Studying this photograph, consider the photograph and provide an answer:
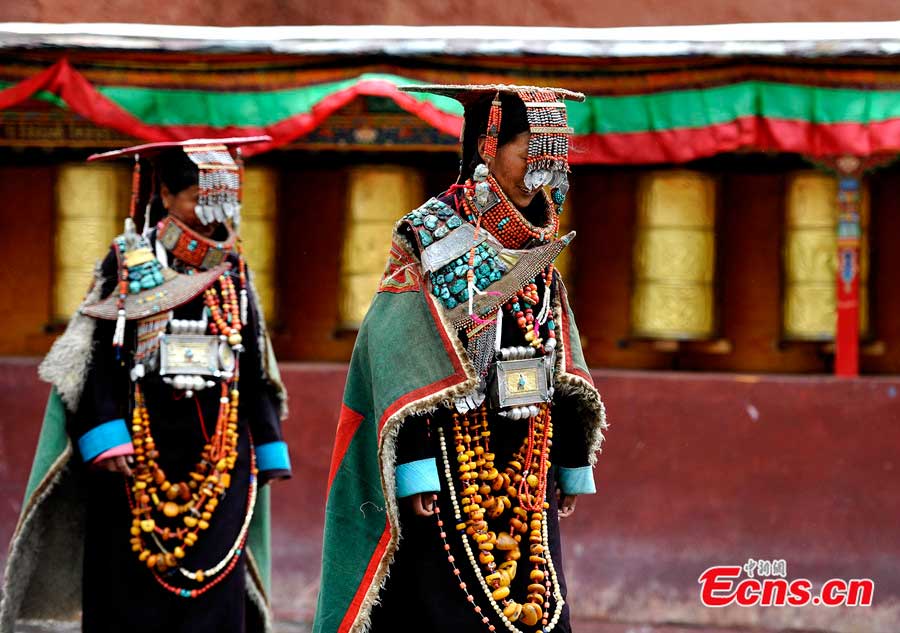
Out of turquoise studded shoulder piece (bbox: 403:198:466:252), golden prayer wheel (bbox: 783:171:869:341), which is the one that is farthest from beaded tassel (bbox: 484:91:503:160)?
golden prayer wheel (bbox: 783:171:869:341)

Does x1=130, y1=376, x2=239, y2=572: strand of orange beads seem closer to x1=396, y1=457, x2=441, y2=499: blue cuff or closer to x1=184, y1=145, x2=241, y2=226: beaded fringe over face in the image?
x1=184, y1=145, x2=241, y2=226: beaded fringe over face

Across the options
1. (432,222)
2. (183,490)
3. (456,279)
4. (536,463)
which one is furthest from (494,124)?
(183,490)

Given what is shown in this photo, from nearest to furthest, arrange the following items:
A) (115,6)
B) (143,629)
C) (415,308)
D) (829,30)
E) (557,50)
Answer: (415,308) → (143,629) → (557,50) → (829,30) → (115,6)

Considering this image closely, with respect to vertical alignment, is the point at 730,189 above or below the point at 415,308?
above

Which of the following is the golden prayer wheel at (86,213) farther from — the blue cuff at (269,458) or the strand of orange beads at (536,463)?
the strand of orange beads at (536,463)

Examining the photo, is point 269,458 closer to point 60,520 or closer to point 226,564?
point 226,564

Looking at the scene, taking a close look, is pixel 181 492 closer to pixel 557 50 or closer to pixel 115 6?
pixel 557 50

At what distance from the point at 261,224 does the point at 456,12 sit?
1.66 metres

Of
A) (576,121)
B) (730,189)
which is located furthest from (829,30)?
(576,121)

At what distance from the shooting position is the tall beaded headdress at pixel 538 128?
163 inches

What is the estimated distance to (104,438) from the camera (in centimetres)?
522

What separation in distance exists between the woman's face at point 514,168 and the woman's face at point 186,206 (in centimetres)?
155

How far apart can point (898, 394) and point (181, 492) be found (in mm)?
3855

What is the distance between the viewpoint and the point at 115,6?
29.6ft
